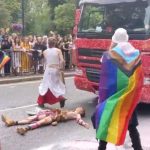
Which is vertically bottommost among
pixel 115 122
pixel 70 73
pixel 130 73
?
pixel 70 73

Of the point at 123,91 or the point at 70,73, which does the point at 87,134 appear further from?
the point at 70,73

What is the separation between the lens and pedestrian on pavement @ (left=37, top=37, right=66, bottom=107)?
11.5 m

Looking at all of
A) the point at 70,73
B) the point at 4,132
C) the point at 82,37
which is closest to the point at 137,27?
the point at 82,37

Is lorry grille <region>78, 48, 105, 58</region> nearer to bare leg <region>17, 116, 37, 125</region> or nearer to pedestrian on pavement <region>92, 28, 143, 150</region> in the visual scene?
bare leg <region>17, 116, 37, 125</region>

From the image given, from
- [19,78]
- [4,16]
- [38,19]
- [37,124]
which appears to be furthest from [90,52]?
[38,19]

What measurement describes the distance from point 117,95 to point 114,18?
4.63 meters

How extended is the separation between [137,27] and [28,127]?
3.13 m

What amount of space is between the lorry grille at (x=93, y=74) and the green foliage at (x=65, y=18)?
1373 inches

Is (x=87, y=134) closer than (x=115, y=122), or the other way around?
(x=115, y=122)

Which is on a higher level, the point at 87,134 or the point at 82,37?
the point at 82,37

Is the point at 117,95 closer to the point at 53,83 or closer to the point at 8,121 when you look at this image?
the point at 8,121

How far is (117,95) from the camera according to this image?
6984 mm

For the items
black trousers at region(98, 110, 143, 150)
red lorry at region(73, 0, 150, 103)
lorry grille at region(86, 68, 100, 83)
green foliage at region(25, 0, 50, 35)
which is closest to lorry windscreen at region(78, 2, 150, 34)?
red lorry at region(73, 0, 150, 103)

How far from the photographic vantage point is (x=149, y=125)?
9852 millimetres
